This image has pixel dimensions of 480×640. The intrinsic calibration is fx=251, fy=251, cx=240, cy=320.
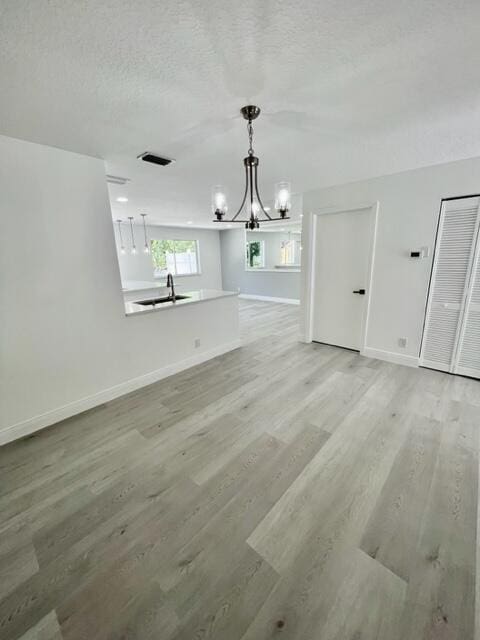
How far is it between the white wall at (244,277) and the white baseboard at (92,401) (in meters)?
4.44

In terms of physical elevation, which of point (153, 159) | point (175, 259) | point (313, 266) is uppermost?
point (153, 159)

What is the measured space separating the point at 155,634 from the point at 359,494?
125 centimetres

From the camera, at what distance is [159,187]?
3.47 metres

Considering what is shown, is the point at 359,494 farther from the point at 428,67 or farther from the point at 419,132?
the point at 419,132

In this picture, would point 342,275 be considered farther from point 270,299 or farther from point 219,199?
point 270,299

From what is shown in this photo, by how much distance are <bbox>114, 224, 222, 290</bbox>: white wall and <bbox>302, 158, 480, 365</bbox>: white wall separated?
435 cm

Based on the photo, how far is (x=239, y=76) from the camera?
1404 millimetres

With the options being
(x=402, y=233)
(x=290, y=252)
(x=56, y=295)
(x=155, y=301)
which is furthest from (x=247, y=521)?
(x=290, y=252)

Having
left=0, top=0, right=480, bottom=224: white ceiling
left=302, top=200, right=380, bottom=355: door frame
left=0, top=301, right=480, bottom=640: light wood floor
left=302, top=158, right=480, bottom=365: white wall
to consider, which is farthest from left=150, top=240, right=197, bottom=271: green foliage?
left=0, top=301, right=480, bottom=640: light wood floor

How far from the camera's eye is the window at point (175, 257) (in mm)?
7633

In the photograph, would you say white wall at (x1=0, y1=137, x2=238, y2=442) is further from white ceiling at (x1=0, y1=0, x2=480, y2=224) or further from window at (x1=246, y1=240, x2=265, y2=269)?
window at (x1=246, y1=240, x2=265, y2=269)

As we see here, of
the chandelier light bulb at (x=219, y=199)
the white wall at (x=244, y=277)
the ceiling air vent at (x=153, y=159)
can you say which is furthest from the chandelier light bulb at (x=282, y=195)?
the white wall at (x=244, y=277)

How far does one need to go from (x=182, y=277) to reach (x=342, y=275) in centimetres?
558

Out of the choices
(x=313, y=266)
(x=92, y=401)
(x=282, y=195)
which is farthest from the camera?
(x=313, y=266)
